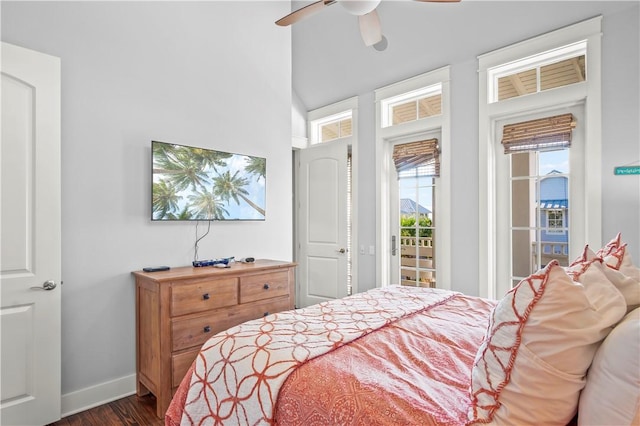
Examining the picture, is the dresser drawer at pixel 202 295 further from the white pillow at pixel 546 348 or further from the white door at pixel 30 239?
the white pillow at pixel 546 348

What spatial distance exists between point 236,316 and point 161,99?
184 centimetres

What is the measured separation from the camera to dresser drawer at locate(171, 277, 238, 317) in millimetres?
2225

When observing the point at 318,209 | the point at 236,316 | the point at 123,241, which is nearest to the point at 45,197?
the point at 123,241

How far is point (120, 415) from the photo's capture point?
7.27 feet

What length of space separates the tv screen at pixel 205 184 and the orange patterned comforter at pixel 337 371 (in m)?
1.46

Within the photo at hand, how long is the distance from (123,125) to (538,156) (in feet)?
11.5

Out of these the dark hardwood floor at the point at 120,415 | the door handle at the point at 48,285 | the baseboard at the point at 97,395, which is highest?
the door handle at the point at 48,285

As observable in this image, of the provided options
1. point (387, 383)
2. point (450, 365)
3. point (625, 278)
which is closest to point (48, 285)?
point (387, 383)

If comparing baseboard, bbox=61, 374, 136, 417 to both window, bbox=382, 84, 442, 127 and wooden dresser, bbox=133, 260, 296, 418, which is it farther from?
window, bbox=382, 84, 442, 127

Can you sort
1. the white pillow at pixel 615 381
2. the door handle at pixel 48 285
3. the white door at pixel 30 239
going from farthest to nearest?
the door handle at pixel 48 285
the white door at pixel 30 239
the white pillow at pixel 615 381

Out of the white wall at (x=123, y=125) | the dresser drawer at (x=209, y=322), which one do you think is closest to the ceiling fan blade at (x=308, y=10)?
the white wall at (x=123, y=125)

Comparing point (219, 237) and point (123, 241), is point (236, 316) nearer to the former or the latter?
point (219, 237)

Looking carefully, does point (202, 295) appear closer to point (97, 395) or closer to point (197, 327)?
point (197, 327)

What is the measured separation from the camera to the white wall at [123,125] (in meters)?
2.26
